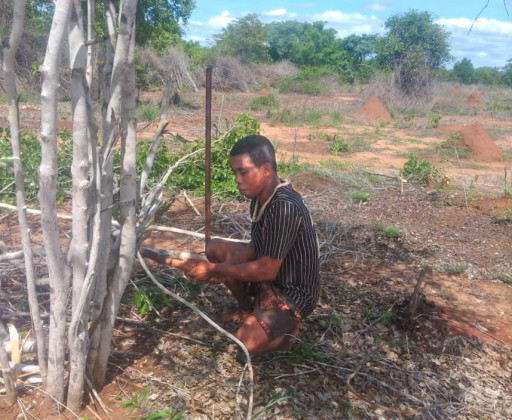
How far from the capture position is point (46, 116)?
1.74 meters

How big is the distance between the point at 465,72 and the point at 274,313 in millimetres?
55654

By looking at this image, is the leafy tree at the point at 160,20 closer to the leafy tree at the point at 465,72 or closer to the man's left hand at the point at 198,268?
the man's left hand at the point at 198,268

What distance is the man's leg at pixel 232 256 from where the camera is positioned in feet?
10.4

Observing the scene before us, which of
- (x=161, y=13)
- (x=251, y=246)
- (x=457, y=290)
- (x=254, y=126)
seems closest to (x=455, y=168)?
(x=254, y=126)

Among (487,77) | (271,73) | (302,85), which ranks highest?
(487,77)

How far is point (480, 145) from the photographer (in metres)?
12.3

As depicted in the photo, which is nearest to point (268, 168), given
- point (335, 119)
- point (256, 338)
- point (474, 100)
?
point (256, 338)

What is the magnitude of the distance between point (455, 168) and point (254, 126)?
523cm

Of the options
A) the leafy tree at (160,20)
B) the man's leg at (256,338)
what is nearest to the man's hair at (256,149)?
the man's leg at (256,338)

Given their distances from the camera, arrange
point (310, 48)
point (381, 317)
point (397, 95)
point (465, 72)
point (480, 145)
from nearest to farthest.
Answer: point (381, 317), point (480, 145), point (397, 95), point (310, 48), point (465, 72)

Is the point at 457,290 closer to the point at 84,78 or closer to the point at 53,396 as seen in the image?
the point at 53,396

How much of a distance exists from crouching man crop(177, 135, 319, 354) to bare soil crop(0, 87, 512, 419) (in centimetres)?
24

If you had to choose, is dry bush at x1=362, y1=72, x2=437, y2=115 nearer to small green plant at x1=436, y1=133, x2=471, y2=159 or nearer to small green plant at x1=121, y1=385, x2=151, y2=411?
small green plant at x1=436, y1=133, x2=471, y2=159

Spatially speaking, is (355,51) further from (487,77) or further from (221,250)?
(221,250)
